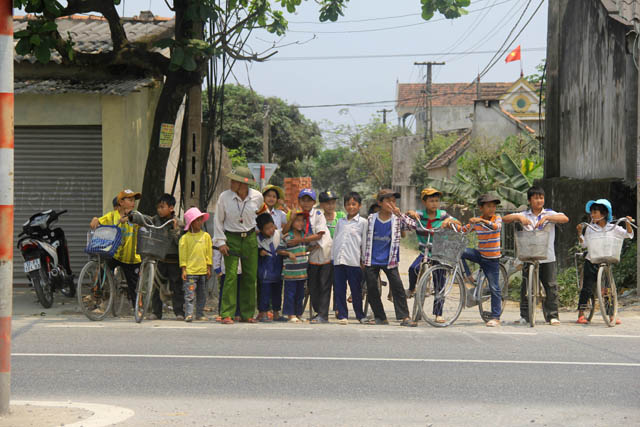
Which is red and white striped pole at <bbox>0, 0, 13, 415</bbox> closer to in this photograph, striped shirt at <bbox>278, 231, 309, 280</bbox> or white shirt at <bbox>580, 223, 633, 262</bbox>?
striped shirt at <bbox>278, 231, 309, 280</bbox>

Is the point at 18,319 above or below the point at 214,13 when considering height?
below

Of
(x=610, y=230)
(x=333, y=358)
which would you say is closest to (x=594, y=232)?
(x=610, y=230)

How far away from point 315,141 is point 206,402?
4500 cm

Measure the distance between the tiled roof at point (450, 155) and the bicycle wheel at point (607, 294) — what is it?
39.4 m

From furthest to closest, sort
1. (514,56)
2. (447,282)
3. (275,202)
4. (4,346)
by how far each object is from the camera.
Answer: (514,56)
(275,202)
(447,282)
(4,346)

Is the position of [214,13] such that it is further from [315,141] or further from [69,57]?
[315,141]

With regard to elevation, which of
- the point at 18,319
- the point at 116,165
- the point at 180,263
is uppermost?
the point at 116,165

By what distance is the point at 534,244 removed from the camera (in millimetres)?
10211

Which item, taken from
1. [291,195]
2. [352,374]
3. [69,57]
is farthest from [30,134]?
[291,195]

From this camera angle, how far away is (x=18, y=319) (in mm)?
10984

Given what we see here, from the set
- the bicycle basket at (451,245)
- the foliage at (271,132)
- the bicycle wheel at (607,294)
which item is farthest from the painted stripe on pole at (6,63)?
the foliage at (271,132)

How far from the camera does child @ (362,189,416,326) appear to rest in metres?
10.5

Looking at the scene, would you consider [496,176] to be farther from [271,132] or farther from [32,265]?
[271,132]

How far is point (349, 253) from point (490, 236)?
1.77 m
